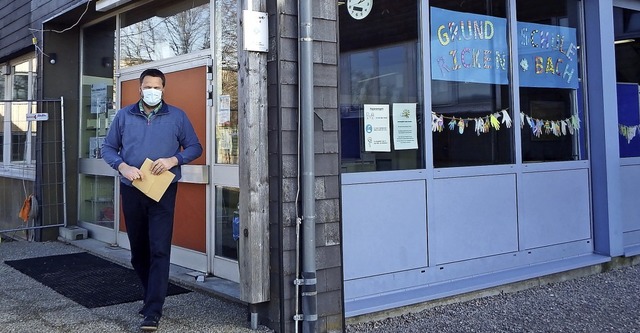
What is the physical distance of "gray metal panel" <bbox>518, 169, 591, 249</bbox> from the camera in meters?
5.37

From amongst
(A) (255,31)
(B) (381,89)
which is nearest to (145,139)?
(A) (255,31)

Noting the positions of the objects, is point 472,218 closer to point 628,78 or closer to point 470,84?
point 470,84

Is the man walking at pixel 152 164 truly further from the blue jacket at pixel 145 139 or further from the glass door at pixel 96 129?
the glass door at pixel 96 129

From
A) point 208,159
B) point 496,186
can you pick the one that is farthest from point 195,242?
point 496,186

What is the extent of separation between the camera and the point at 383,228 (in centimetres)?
441

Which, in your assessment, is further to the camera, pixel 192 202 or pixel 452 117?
pixel 192 202

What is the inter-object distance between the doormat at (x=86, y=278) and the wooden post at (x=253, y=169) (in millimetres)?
1270

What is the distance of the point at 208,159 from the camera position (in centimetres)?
523

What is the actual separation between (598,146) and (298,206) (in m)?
3.56

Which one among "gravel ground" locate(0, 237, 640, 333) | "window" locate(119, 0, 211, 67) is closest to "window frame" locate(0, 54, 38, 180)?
"window" locate(119, 0, 211, 67)

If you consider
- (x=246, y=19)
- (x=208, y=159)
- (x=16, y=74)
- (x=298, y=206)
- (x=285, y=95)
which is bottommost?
(x=298, y=206)

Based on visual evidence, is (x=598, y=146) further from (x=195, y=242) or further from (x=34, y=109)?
(x=34, y=109)

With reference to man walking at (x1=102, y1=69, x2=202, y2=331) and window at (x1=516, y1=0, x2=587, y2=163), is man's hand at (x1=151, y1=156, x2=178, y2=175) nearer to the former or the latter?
man walking at (x1=102, y1=69, x2=202, y2=331)

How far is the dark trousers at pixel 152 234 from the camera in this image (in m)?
3.90
